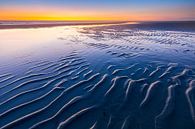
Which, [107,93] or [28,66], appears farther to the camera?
[28,66]

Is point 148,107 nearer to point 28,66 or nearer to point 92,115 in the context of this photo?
point 92,115

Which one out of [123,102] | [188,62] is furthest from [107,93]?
[188,62]

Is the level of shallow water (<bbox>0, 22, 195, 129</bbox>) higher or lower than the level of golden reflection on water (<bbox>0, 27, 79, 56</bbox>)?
higher

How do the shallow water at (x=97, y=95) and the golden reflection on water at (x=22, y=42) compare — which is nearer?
the shallow water at (x=97, y=95)

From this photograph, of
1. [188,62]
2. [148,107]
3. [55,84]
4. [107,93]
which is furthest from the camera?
[188,62]

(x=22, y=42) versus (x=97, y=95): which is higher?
(x=97, y=95)

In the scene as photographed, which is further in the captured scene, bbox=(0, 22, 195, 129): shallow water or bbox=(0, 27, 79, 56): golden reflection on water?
bbox=(0, 27, 79, 56): golden reflection on water

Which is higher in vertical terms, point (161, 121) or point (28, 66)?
point (161, 121)

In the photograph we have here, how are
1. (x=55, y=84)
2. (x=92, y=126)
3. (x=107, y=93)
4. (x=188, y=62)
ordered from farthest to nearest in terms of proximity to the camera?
(x=188, y=62), (x=55, y=84), (x=107, y=93), (x=92, y=126)

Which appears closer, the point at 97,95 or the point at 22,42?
the point at 97,95

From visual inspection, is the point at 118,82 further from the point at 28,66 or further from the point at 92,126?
the point at 28,66

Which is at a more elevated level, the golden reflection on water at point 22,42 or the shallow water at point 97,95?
the shallow water at point 97,95
